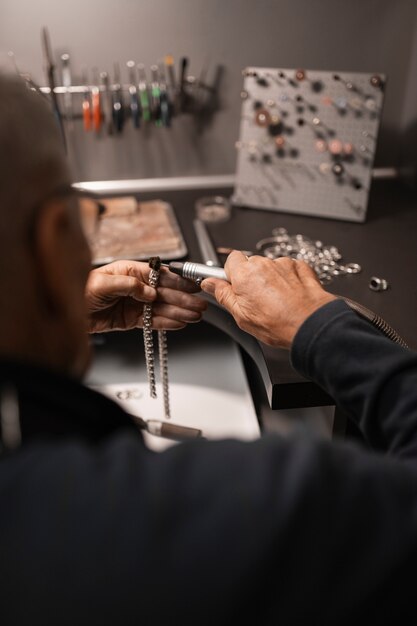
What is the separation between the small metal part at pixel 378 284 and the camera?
1.32 metres

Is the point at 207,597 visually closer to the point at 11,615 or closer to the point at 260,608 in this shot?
the point at 260,608

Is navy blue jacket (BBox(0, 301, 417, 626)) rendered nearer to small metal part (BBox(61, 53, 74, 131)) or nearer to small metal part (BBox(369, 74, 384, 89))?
small metal part (BBox(369, 74, 384, 89))

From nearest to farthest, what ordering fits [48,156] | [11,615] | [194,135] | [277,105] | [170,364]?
1. [11,615]
2. [48,156]
3. [277,105]
4. [170,364]
5. [194,135]

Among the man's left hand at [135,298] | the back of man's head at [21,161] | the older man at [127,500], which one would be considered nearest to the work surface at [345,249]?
the man's left hand at [135,298]

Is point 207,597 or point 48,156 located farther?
point 48,156

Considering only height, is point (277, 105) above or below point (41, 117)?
below

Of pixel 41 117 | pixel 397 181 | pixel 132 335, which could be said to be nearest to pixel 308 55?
pixel 397 181

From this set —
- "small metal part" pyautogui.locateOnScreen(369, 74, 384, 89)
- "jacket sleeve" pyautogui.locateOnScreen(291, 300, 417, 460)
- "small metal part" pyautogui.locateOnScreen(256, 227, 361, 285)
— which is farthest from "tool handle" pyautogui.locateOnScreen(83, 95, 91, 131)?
"jacket sleeve" pyautogui.locateOnScreen(291, 300, 417, 460)

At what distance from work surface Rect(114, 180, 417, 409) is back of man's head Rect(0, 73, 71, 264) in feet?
1.99

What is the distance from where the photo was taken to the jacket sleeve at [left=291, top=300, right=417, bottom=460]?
738 mm

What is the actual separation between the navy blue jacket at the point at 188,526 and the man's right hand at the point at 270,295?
1.33ft

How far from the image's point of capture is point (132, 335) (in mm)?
1880

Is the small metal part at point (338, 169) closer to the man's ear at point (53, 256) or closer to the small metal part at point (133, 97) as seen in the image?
the small metal part at point (133, 97)

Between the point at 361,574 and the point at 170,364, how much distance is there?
4.43 ft
